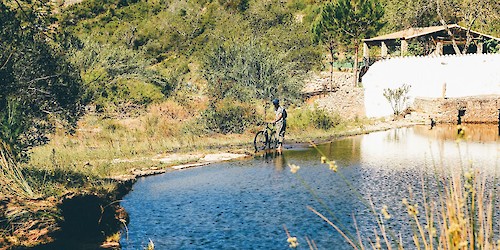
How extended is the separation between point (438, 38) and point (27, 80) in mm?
33567

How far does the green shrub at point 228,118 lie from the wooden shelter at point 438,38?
1872cm

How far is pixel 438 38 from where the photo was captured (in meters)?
42.1

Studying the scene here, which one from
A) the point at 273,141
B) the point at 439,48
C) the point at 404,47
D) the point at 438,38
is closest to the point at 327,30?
the point at 404,47

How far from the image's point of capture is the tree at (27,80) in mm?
13656

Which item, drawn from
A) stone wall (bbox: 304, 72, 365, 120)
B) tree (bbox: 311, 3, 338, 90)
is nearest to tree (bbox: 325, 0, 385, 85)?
tree (bbox: 311, 3, 338, 90)

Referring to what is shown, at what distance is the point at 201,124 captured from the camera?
2656 centimetres

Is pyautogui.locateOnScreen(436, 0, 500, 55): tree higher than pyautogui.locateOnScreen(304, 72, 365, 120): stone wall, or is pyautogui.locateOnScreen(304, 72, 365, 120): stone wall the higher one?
pyautogui.locateOnScreen(436, 0, 500, 55): tree

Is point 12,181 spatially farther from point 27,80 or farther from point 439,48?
point 439,48

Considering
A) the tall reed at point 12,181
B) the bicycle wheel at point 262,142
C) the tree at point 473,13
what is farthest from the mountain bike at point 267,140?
the tree at point 473,13

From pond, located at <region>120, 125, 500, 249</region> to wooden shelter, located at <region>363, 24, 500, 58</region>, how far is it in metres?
20.9

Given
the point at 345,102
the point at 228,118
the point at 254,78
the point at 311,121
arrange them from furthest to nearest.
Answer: the point at 345,102, the point at 254,78, the point at 311,121, the point at 228,118

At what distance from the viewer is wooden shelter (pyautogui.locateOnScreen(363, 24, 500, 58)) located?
1612 inches

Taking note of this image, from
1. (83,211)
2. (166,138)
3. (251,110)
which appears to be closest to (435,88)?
(251,110)

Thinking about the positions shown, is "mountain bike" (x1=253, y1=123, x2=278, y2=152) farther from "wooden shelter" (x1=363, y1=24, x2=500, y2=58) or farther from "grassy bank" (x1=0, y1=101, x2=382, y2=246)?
"wooden shelter" (x1=363, y1=24, x2=500, y2=58)
